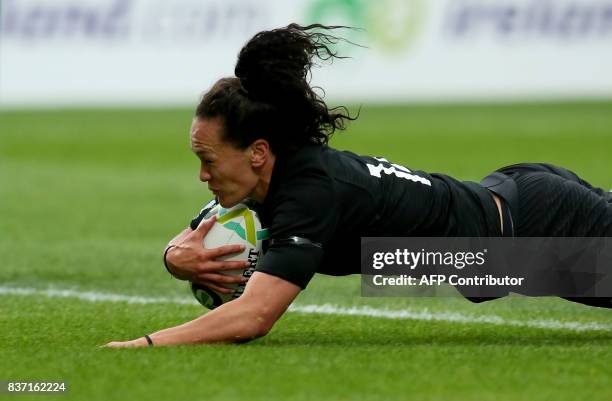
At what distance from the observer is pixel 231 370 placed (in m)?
4.79

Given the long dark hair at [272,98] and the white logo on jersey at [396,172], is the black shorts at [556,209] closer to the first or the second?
the white logo on jersey at [396,172]

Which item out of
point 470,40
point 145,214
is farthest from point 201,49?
point 145,214

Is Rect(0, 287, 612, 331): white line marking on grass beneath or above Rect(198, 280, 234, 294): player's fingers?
beneath

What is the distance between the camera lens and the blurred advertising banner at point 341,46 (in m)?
20.0

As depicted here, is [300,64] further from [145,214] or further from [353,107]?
[353,107]

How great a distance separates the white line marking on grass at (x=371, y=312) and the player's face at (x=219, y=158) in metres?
1.49

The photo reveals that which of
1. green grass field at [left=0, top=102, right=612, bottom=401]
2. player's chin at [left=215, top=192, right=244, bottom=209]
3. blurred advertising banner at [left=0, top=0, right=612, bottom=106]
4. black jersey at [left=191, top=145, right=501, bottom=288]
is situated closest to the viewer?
green grass field at [left=0, top=102, right=612, bottom=401]

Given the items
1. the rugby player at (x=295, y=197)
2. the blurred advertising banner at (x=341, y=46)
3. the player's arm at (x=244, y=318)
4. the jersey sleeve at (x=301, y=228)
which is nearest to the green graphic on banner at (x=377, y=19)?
the blurred advertising banner at (x=341, y=46)

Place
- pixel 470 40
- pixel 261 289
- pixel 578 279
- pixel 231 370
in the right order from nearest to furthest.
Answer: pixel 231 370, pixel 261 289, pixel 578 279, pixel 470 40

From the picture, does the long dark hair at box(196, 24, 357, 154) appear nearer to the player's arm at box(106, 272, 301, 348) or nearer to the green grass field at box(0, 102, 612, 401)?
the player's arm at box(106, 272, 301, 348)

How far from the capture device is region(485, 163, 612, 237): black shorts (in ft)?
19.1

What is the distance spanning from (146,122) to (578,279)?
16.2 metres

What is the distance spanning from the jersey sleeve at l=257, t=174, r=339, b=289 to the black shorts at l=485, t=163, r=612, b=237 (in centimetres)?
92

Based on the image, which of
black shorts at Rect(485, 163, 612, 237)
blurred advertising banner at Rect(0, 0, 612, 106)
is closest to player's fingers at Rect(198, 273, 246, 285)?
black shorts at Rect(485, 163, 612, 237)
